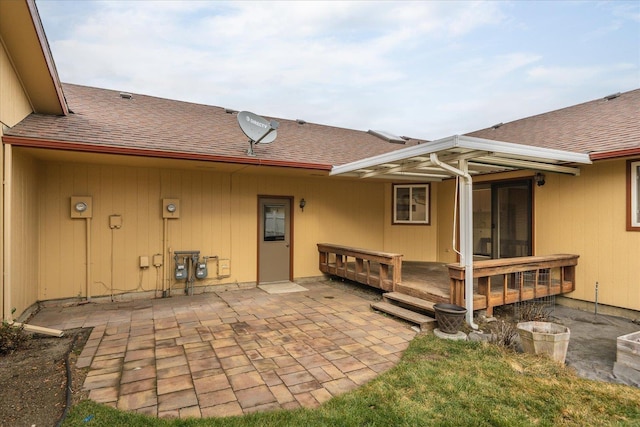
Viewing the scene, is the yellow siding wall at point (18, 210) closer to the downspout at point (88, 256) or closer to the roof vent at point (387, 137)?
the downspout at point (88, 256)

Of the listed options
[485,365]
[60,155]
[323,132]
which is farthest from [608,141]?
[60,155]

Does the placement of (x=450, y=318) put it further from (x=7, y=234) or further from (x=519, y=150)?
(x=7, y=234)

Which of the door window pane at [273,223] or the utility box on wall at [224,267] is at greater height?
the door window pane at [273,223]

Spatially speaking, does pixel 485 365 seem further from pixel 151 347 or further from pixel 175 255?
pixel 175 255

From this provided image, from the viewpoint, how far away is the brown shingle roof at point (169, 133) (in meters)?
4.83

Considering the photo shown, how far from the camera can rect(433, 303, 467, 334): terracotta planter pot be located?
3951 millimetres

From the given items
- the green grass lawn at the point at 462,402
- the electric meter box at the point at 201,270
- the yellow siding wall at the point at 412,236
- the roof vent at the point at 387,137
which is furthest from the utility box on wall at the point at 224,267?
the roof vent at the point at 387,137

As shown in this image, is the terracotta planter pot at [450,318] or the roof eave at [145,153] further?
the roof eave at [145,153]

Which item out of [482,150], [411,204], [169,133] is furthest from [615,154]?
[169,133]

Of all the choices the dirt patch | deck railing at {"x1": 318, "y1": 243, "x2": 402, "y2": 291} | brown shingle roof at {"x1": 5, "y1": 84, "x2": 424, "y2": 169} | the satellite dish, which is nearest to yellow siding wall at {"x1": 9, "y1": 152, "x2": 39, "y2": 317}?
brown shingle roof at {"x1": 5, "y1": 84, "x2": 424, "y2": 169}

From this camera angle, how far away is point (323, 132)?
9.35 metres

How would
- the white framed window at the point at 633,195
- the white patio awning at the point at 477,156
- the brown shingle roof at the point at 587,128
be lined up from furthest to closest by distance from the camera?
the brown shingle roof at the point at 587,128 < the white framed window at the point at 633,195 < the white patio awning at the point at 477,156

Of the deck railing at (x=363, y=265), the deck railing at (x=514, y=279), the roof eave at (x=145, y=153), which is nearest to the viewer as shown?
the roof eave at (x=145, y=153)

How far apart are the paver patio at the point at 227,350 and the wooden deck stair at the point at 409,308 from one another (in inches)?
7.5
